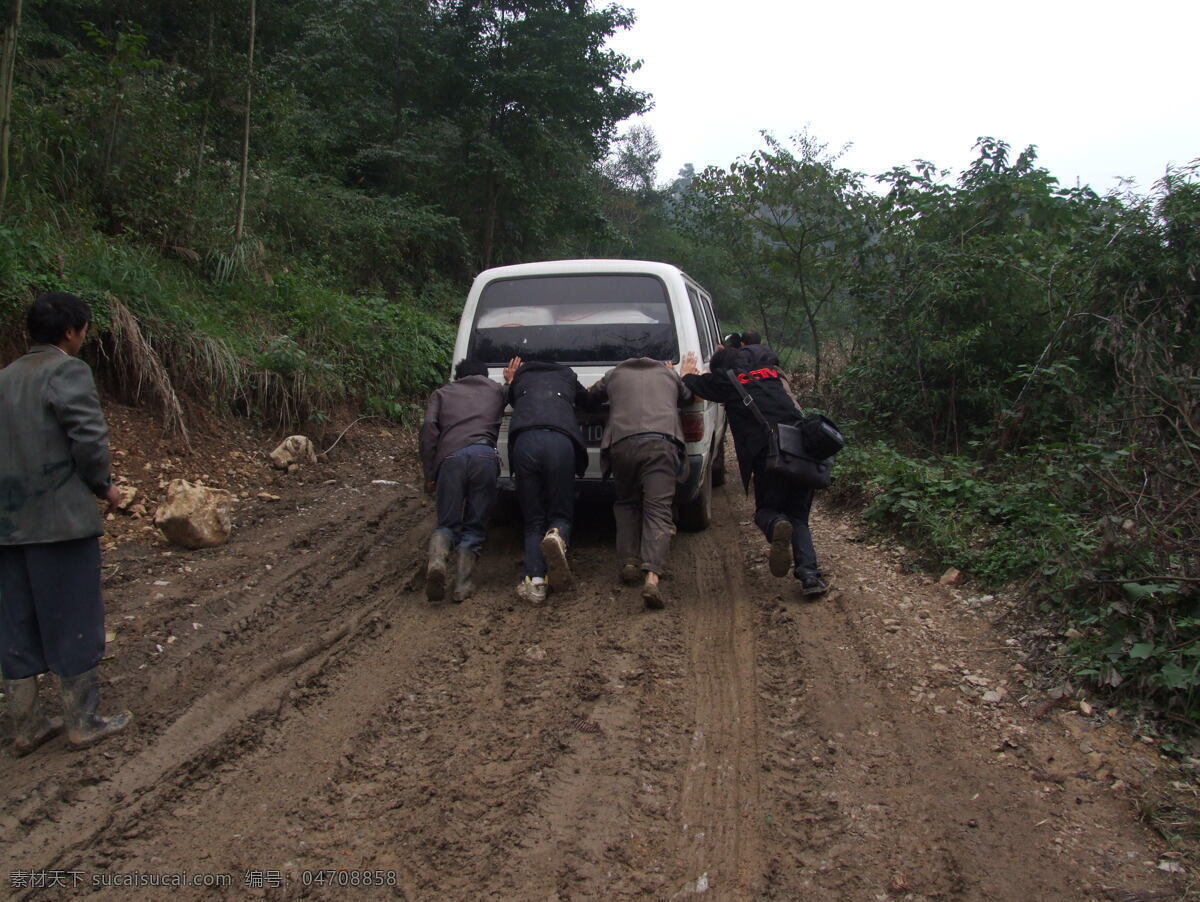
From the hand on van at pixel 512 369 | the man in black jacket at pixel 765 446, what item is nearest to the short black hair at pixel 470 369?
the hand on van at pixel 512 369

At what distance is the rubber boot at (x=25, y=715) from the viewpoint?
10.1 ft

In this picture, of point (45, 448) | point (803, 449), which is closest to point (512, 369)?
point (803, 449)

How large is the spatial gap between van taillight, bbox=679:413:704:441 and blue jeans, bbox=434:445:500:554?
52.6 inches

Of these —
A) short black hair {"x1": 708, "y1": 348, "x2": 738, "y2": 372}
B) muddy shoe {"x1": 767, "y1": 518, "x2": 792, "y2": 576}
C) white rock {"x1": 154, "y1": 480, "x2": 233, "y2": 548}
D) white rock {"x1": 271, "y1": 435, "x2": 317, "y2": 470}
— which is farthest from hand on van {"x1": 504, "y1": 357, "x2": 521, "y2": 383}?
white rock {"x1": 271, "y1": 435, "x2": 317, "y2": 470}

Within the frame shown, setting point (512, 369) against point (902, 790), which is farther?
point (512, 369)

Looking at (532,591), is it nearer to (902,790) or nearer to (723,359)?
(723,359)

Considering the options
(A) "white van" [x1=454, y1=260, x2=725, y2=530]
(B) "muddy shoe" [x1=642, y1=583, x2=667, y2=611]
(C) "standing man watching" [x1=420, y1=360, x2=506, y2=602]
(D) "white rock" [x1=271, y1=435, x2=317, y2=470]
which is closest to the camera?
(B) "muddy shoe" [x1=642, y1=583, x2=667, y2=611]

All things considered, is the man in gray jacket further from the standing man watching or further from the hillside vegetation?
the hillside vegetation

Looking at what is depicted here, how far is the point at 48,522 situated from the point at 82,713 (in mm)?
781

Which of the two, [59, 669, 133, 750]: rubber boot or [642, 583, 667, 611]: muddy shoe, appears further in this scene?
[642, 583, 667, 611]: muddy shoe

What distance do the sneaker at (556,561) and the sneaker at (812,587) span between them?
1416mm

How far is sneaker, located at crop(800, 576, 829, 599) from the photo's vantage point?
185 inches

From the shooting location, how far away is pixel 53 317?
10.4 feet

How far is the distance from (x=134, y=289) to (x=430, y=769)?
5443 millimetres
